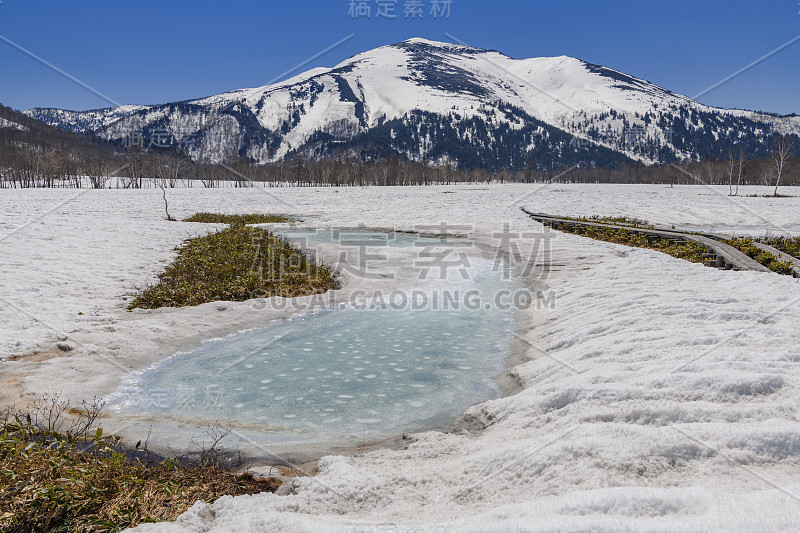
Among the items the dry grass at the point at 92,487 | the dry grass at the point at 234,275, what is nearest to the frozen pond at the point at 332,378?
the dry grass at the point at 92,487

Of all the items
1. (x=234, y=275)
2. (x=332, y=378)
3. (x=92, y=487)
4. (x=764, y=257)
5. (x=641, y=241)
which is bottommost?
(x=332, y=378)

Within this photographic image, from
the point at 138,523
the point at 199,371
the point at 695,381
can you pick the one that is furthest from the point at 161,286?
the point at 695,381

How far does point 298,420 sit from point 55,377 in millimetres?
4449

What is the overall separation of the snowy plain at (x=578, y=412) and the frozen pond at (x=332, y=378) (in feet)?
2.41

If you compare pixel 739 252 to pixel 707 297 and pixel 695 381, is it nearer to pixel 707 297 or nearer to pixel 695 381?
pixel 707 297

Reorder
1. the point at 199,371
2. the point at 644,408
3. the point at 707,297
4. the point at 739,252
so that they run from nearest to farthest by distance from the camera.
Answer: the point at 644,408 → the point at 199,371 → the point at 707,297 → the point at 739,252

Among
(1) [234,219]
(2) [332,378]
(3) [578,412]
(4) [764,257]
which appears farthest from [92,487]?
(1) [234,219]

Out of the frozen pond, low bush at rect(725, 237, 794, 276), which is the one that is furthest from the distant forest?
the frozen pond

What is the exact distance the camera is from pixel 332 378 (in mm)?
8078

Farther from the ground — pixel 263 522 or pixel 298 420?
pixel 263 522

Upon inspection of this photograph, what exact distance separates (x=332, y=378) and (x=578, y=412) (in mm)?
4518

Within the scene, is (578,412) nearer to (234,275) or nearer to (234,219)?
(234,275)

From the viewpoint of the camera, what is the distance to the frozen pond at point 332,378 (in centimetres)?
643

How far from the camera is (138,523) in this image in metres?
3.71
